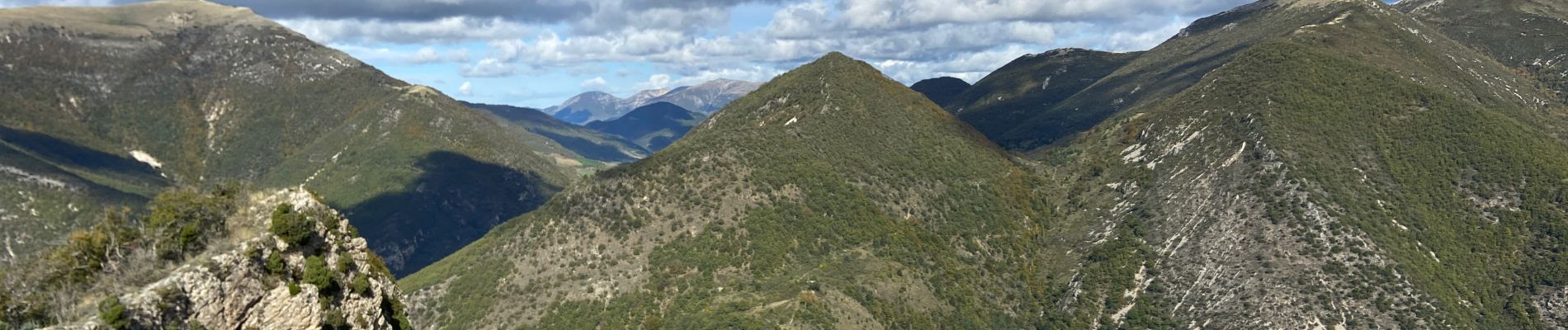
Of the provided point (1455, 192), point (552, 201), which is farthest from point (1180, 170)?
point (552, 201)

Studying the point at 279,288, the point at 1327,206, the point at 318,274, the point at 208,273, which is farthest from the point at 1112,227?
the point at 208,273

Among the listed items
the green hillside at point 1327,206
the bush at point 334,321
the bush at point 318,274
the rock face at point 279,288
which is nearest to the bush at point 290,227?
the rock face at point 279,288

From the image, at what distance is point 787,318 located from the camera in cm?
9175

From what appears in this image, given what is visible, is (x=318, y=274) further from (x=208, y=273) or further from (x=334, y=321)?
(x=208, y=273)

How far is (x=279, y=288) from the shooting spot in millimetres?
39219

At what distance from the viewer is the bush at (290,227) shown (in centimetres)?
4131

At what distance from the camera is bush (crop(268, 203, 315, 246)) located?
41312 mm

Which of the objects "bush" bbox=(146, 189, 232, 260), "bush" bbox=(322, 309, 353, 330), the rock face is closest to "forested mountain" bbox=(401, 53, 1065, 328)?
the rock face

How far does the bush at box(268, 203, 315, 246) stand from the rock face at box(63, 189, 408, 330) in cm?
31

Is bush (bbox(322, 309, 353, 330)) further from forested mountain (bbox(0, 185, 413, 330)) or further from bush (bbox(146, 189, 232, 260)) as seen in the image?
bush (bbox(146, 189, 232, 260))

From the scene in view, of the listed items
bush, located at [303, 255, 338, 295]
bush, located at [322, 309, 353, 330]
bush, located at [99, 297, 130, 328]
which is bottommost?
bush, located at [322, 309, 353, 330]

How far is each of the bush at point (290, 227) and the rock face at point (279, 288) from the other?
0.31m

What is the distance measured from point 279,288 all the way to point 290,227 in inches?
152

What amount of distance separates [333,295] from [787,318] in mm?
56261
